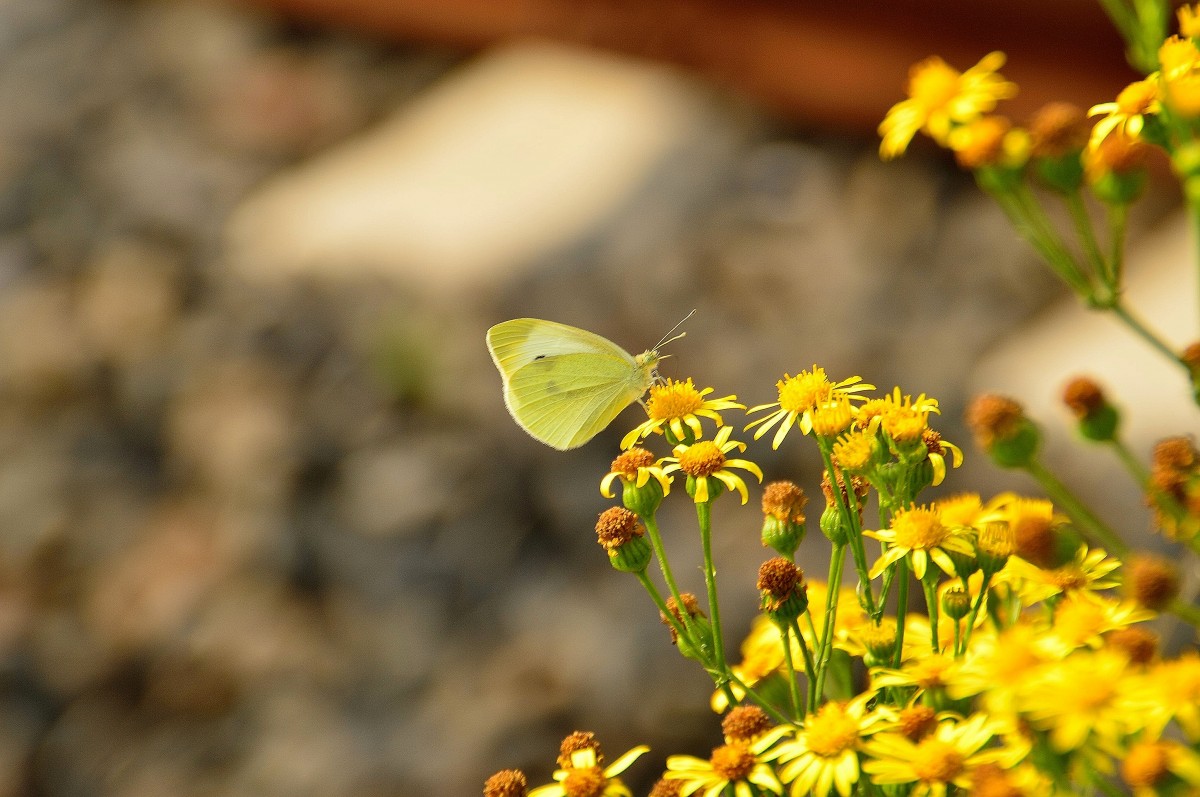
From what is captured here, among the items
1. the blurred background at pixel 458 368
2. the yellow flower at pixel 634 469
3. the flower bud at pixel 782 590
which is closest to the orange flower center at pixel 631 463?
the yellow flower at pixel 634 469

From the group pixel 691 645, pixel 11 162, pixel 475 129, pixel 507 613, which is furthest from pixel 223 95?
pixel 691 645

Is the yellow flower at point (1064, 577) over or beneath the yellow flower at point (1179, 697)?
over

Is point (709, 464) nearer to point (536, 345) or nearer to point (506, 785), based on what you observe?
point (506, 785)

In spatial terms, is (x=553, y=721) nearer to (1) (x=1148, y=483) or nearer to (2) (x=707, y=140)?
(2) (x=707, y=140)

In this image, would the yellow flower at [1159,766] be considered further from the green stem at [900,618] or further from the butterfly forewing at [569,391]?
the butterfly forewing at [569,391]

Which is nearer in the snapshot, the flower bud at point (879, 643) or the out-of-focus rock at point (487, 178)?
the flower bud at point (879, 643)

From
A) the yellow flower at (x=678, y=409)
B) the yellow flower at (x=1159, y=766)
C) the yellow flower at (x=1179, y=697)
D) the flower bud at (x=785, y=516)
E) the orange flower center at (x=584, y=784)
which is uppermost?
the yellow flower at (x=678, y=409)

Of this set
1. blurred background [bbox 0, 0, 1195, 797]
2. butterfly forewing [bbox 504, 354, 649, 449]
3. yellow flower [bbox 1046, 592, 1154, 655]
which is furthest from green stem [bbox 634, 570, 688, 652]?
blurred background [bbox 0, 0, 1195, 797]

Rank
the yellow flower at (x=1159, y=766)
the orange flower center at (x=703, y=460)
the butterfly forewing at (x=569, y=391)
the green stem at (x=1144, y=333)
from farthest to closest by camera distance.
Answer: the butterfly forewing at (x=569, y=391)
the orange flower center at (x=703, y=460)
the green stem at (x=1144, y=333)
the yellow flower at (x=1159, y=766)
